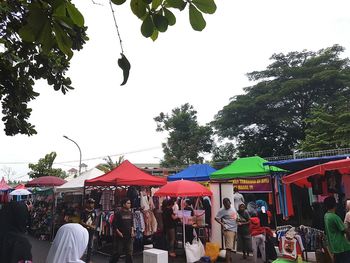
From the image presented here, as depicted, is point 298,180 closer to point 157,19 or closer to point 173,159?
point 157,19

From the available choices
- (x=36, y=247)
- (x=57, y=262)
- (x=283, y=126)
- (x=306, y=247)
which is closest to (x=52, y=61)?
(x=57, y=262)

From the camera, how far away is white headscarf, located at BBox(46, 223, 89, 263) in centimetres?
337

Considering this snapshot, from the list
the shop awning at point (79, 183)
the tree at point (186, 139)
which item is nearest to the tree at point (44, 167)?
the tree at point (186, 139)

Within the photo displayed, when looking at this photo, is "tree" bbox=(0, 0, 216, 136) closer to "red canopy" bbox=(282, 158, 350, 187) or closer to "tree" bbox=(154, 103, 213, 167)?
"red canopy" bbox=(282, 158, 350, 187)

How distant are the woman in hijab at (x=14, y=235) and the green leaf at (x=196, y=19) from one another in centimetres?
287

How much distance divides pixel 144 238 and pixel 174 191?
298cm

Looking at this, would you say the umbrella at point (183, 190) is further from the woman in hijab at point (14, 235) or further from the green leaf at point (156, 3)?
the green leaf at point (156, 3)

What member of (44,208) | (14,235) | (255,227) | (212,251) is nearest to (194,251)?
(212,251)

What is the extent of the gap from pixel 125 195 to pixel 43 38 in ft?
33.9

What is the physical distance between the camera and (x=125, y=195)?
1127 centimetres

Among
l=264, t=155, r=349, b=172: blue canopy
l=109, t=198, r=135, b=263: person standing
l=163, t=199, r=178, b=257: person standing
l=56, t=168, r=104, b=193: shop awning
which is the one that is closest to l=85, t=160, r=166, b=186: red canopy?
l=163, t=199, r=178, b=257: person standing

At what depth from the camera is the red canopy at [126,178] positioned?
9.62 meters

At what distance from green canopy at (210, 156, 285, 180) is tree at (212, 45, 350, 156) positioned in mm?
16578

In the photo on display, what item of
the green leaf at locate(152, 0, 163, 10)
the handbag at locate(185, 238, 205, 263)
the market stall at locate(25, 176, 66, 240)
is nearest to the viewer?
the green leaf at locate(152, 0, 163, 10)
